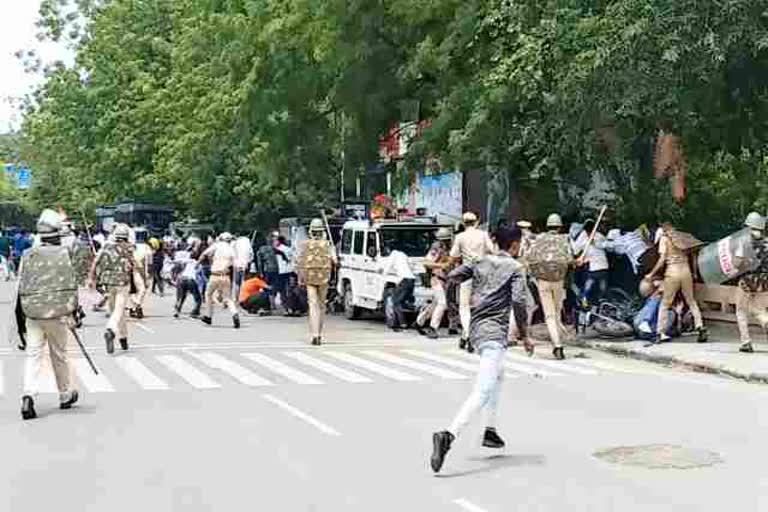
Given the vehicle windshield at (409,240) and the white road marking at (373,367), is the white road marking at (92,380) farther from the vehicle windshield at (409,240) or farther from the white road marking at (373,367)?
the vehicle windshield at (409,240)

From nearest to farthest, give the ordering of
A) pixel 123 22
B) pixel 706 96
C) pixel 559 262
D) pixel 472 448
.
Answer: pixel 472 448 → pixel 559 262 → pixel 706 96 → pixel 123 22

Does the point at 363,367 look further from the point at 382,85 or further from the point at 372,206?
the point at 372,206

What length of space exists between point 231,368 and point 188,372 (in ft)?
2.14

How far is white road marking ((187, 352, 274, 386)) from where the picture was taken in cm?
1397

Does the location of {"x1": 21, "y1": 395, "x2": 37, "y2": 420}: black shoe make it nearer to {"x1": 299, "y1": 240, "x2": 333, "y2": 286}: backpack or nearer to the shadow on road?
the shadow on road

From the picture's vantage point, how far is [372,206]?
30.0 meters

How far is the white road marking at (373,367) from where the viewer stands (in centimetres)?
1439

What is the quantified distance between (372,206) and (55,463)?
21.1m

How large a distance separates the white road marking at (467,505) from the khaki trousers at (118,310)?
10.3 m

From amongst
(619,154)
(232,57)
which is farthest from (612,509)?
(232,57)

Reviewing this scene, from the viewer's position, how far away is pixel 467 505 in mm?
7668

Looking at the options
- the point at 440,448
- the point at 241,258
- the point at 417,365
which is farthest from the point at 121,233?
the point at 440,448

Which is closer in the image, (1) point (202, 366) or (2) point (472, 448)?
(2) point (472, 448)

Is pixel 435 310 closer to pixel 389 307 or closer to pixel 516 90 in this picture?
pixel 389 307
